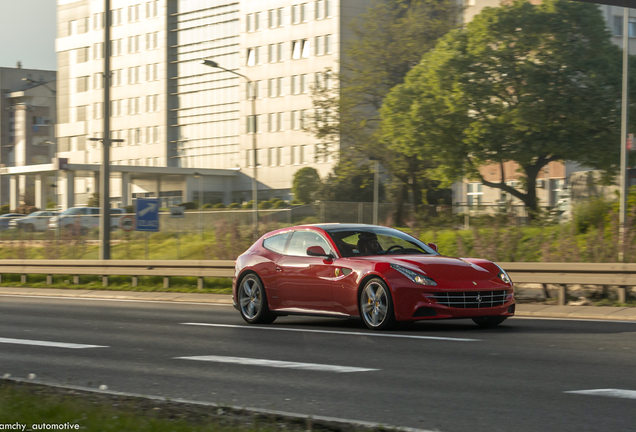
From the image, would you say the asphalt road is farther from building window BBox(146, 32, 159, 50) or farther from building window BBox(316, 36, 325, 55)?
building window BBox(146, 32, 159, 50)

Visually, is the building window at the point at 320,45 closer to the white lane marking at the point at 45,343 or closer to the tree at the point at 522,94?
the tree at the point at 522,94

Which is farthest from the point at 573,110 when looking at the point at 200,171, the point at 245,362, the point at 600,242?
the point at 200,171

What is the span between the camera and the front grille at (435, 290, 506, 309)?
10.7m

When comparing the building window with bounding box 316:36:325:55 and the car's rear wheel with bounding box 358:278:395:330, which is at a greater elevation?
the building window with bounding box 316:36:325:55

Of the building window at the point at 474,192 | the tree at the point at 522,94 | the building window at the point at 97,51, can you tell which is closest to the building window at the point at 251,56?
the building window at the point at 97,51

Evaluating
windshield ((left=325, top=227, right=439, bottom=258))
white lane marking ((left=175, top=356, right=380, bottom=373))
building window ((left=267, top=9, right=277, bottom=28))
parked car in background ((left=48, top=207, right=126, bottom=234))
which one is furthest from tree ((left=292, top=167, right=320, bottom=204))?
white lane marking ((left=175, top=356, right=380, bottom=373))

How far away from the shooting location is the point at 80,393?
650 centimetres

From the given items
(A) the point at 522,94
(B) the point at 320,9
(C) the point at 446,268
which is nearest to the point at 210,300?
(C) the point at 446,268

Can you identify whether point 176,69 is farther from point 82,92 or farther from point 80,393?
point 80,393

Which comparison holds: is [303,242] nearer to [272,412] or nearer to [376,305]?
[376,305]

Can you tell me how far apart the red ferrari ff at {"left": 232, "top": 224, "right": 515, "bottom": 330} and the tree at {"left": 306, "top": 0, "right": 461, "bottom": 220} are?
3073cm

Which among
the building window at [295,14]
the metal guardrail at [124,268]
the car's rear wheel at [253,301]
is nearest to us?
the car's rear wheel at [253,301]

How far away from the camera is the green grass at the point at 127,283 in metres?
21.4

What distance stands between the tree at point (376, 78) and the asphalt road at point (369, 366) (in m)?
30.6
